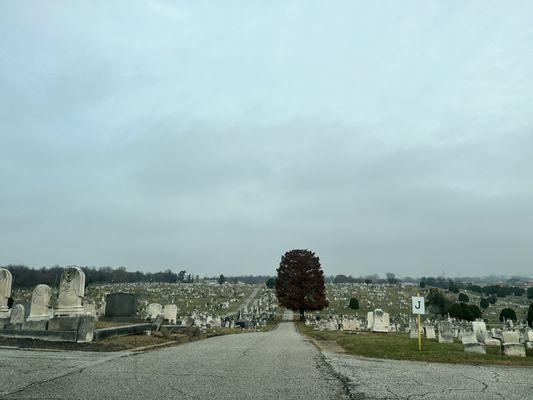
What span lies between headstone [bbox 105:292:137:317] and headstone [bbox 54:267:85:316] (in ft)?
28.3

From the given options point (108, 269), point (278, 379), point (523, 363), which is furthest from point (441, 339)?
point (108, 269)

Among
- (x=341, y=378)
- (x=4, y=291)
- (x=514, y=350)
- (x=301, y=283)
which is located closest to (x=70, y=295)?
(x=4, y=291)

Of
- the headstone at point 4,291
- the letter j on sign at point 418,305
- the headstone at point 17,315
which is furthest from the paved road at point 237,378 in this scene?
the headstone at point 4,291

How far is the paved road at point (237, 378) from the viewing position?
24.5 feet

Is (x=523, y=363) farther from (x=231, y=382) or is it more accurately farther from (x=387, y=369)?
(x=231, y=382)

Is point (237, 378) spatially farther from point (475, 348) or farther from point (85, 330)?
point (475, 348)

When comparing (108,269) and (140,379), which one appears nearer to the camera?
(140,379)

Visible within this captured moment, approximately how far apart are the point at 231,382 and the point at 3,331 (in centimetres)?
1170

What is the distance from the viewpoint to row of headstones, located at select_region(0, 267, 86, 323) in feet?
55.5

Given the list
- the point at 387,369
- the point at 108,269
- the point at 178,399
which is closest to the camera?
the point at 178,399

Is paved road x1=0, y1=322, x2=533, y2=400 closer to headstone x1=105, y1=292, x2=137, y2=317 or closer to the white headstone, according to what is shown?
the white headstone

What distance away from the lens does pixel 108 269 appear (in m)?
171

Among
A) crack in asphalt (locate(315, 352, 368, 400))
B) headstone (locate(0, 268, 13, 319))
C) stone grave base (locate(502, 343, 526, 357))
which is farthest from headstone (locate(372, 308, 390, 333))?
headstone (locate(0, 268, 13, 319))

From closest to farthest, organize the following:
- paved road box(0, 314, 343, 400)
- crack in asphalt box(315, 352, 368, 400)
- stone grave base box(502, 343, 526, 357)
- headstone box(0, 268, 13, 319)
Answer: paved road box(0, 314, 343, 400) → crack in asphalt box(315, 352, 368, 400) → stone grave base box(502, 343, 526, 357) → headstone box(0, 268, 13, 319)
